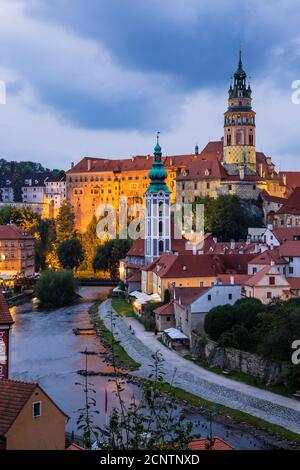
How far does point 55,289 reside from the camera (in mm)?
52125

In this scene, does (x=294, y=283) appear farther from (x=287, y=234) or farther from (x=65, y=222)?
(x=65, y=222)

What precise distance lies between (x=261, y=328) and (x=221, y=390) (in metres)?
3.77

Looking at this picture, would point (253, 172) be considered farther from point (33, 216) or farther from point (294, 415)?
point (294, 415)

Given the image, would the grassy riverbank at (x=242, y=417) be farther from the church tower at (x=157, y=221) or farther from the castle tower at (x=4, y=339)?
the church tower at (x=157, y=221)

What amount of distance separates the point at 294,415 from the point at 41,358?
46.5 feet

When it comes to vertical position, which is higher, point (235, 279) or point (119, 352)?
point (235, 279)

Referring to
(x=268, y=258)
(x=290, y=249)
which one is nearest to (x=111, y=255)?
(x=290, y=249)

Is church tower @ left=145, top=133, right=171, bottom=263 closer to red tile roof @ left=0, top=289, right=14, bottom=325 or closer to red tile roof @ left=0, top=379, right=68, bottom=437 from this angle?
red tile roof @ left=0, top=289, right=14, bottom=325

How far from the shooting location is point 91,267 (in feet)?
250

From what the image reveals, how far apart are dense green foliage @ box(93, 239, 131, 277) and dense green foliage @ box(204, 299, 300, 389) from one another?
118ft

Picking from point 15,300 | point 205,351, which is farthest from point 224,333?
point 15,300

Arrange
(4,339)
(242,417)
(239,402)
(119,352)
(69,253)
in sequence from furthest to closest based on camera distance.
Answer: (69,253), (119,352), (239,402), (242,417), (4,339)

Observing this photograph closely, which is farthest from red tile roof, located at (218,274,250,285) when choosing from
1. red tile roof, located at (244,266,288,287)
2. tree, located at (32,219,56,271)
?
tree, located at (32,219,56,271)

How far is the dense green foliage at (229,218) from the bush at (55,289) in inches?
639
